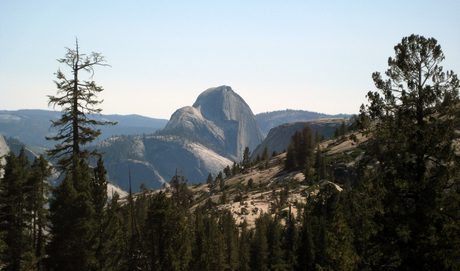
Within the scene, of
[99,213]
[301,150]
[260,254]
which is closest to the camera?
[99,213]

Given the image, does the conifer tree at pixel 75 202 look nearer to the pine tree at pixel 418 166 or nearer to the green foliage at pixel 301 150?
the pine tree at pixel 418 166

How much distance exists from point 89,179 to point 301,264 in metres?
24.7

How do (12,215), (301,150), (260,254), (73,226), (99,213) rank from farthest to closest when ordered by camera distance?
1. (301,150)
2. (260,254)
3. (12,215)
4. (99,213)
5. (73,226)

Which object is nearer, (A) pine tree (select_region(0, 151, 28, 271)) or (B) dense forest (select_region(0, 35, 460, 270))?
(B) dense forest (select_region(0, 35, 460, 270))

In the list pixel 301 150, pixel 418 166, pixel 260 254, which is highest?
pixel 418 166

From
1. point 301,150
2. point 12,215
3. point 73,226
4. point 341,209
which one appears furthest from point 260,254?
point 301,150

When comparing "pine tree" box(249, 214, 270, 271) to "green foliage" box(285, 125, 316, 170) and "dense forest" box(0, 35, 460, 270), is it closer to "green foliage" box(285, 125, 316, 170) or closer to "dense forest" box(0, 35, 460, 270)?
"dense forest" box(0, 35, 460, 270)

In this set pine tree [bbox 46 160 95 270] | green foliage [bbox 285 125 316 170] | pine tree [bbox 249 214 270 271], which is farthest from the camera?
green foliage [bbox 285 125 316 170]

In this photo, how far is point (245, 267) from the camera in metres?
40.3

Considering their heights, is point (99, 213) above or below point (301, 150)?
above

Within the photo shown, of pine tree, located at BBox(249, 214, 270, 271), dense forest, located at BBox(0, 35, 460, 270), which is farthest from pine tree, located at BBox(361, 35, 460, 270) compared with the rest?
pine tree, located at BBox(249, 214, 270, 271)

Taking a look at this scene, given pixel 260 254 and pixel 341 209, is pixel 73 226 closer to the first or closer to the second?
pixel 341 209

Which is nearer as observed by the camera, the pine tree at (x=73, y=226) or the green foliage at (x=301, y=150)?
the pine tree at (x=73, y=226)

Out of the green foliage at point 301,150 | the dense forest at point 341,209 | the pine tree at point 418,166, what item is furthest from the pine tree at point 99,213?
the green foliage at point 301,150
